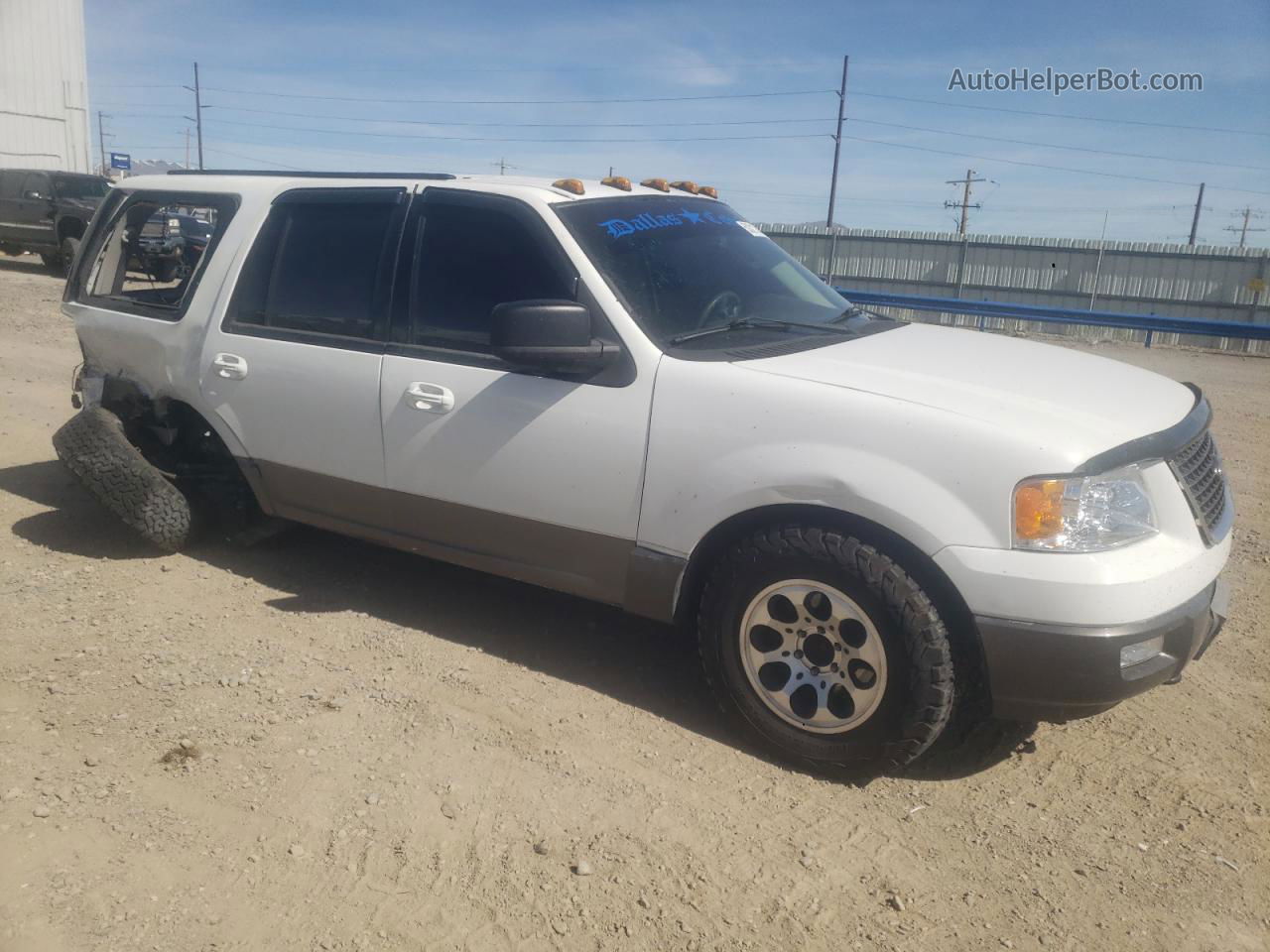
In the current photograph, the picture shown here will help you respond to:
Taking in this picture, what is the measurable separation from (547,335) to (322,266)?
61.8 inches

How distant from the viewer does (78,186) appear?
66.4 feet

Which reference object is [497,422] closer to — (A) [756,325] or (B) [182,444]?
(A) [756,325]

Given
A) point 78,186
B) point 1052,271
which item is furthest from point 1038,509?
point 1052,271

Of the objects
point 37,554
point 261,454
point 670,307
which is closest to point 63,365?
point 37,554

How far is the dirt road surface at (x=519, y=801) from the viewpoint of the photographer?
2699mm

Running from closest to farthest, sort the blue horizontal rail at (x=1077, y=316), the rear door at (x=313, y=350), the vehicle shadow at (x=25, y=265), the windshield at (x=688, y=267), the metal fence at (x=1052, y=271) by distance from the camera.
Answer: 1. the windshield at (x=688, y=267)
2. the rear door at (x=313, y=350)
3. the blue horizontal rail at (x=1077, y=316)
4. the vehicle shadow at (x=25, y=265)
5. the metal fence at (x=1052, y=271)

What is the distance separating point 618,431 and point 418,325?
43.1 inches

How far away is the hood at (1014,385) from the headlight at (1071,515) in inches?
3.8

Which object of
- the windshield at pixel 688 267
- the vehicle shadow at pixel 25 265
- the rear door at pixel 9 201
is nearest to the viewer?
the windshield at pixel 688 267

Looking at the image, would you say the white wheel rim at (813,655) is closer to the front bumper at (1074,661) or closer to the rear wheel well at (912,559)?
the rear wheel well at (912,559)

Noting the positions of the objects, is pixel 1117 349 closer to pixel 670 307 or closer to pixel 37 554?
pixel 670 307

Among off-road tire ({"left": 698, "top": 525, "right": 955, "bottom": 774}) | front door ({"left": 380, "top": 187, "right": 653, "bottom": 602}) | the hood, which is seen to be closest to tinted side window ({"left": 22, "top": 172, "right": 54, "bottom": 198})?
front door ({"left": 380, "top": 187, "right": 653, "bottom": 602})

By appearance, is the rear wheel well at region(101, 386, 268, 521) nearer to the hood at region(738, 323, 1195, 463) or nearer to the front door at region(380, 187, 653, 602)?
the front door at region(380, 187, 653, 602)

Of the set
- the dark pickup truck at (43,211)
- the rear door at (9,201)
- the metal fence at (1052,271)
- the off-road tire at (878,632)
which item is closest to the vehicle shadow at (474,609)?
the off-road tire at (878,632)
